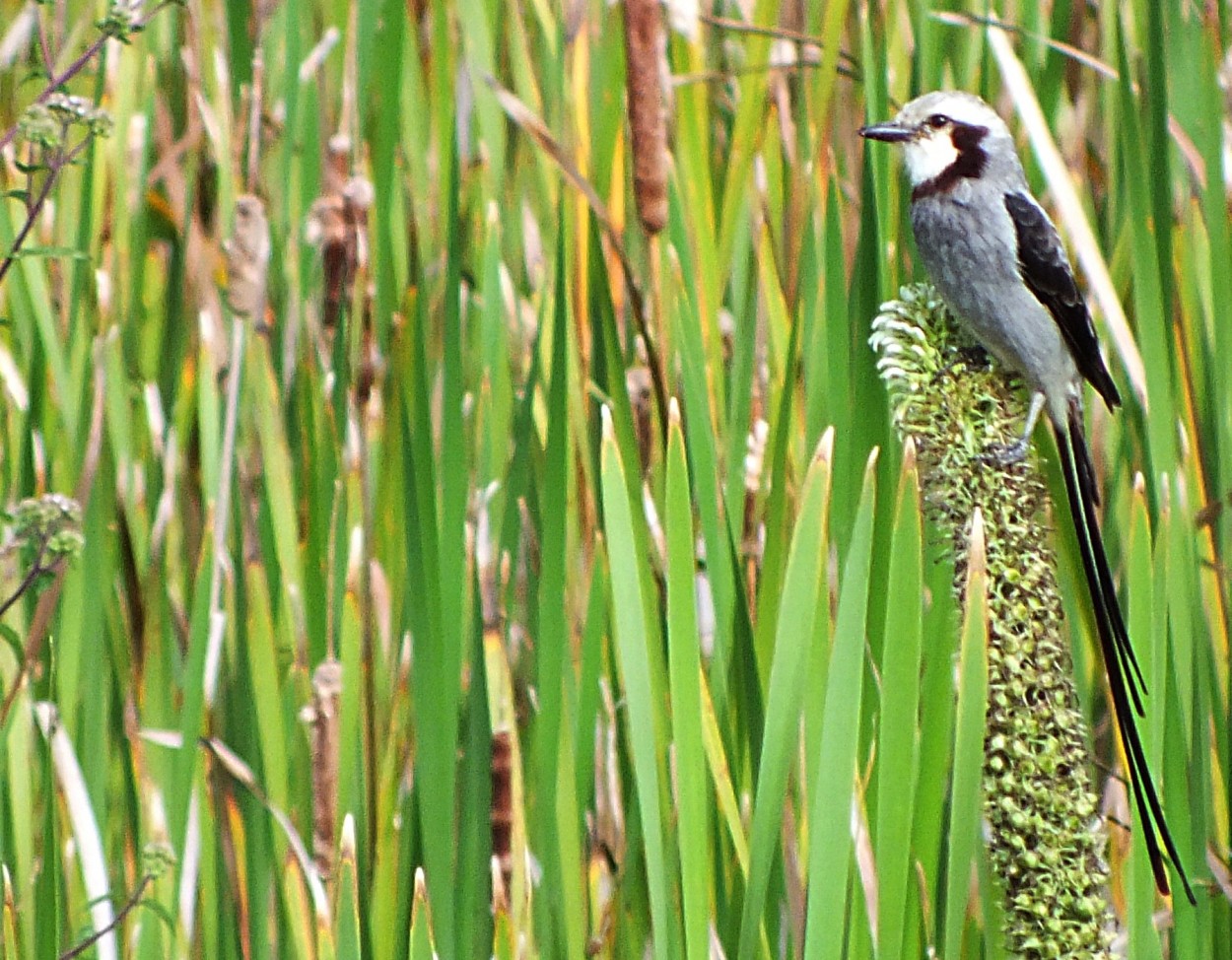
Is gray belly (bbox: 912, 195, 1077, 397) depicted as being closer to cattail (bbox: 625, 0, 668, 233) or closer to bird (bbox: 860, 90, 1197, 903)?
bird (bbox: 860, 90, 1197, 903)

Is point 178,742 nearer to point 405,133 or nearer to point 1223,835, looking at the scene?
point 405,133

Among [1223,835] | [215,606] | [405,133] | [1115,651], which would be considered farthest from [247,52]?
[1223,835]

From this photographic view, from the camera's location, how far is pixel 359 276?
1750 mm

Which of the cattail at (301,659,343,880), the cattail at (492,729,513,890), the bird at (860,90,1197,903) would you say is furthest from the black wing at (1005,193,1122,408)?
the cattail at (301,659,343,880)

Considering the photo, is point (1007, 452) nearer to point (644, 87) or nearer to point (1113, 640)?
point (1113, 640)

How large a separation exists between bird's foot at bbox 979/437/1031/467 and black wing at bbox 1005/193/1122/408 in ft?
1.10

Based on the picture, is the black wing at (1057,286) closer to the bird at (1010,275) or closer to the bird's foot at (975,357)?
the bird at (1010,275)

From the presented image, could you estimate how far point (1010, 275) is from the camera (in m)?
1.51

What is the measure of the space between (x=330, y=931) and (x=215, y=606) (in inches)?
19.2

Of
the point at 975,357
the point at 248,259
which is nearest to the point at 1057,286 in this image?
the point at 975,357

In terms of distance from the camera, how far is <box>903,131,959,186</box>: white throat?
156 centimetres

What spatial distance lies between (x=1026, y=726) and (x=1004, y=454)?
8.2 inches

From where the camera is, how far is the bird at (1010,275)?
1.31 meters

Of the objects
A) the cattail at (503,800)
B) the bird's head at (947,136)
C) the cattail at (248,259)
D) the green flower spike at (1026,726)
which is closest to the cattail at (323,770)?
the cattail at (503,800)
